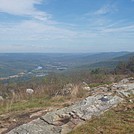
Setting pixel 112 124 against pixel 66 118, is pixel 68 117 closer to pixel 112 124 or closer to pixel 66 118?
pixel 66 118

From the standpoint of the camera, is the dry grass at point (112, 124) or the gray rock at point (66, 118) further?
the gray rock at point (66, 118)

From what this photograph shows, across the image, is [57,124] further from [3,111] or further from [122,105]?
[3,111]

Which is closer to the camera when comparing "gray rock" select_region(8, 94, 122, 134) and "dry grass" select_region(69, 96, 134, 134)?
"dry grass" select_region(69, 96, 134, 134)

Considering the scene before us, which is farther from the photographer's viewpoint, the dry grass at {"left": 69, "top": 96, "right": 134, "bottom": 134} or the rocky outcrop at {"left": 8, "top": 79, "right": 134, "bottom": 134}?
the rocky outcrop at {"left": 8, "top": 79, "right": 134, "bottom": 134}

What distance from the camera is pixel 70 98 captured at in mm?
9805

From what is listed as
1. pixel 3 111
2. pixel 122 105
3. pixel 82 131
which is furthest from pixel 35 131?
pixel 3 111

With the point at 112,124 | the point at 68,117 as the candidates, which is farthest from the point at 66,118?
the point at 112,124

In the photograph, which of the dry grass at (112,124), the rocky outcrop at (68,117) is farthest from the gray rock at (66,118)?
the dry grass at (112,124)

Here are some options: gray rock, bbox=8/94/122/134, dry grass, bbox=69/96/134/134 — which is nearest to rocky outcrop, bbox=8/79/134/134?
gray rock, bbox=8/94/122/134

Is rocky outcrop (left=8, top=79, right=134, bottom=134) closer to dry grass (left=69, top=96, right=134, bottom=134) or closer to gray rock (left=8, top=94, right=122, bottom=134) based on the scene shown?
gray rock (left=8, top=94, right=122, bottom=134)

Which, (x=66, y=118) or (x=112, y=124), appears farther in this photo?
(x=66, y=118)

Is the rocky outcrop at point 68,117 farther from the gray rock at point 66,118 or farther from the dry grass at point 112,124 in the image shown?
the dry grass at point 112,124

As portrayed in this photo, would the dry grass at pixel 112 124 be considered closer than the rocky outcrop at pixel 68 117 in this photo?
Yes

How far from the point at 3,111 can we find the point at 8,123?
1.79m
